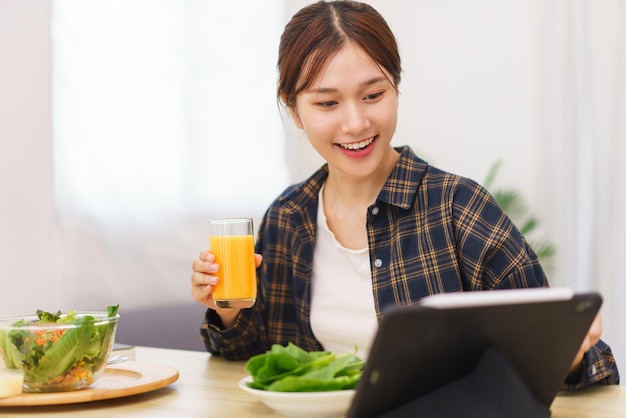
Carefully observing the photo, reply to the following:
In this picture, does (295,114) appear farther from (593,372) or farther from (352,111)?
(593,372)

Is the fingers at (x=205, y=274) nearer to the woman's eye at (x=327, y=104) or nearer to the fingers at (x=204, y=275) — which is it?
the fingers at (x=204, y=275)

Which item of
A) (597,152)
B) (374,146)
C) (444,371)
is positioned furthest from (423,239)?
(597,152)

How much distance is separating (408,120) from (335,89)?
2.61 meters

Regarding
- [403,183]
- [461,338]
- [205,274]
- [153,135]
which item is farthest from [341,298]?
[153,135]

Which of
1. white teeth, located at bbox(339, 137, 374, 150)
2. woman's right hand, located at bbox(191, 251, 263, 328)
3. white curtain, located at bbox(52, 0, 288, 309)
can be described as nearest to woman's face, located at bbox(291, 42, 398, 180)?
white teeth, located at bbox(339, 137, 374, 150)

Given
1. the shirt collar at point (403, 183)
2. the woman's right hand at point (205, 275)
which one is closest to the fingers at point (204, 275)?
the woman's right hand at point (205, 275)

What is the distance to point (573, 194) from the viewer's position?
154 inches

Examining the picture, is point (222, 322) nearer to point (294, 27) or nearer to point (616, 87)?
point (294, 27)

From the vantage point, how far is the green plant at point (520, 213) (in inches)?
157

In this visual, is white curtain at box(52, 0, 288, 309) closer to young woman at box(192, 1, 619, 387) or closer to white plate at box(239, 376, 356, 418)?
young woman at box(192, 1, 619, 387)

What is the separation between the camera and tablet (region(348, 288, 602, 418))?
857 mm

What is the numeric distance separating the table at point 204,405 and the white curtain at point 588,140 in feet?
8.33

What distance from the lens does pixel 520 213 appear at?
161 inches

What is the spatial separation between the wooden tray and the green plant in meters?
2.70
